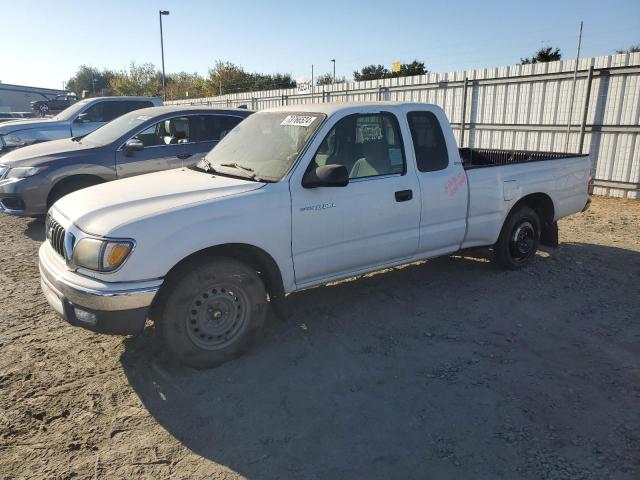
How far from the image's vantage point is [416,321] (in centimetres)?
452

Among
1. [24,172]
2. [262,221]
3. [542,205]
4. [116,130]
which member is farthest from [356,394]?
[116,130]

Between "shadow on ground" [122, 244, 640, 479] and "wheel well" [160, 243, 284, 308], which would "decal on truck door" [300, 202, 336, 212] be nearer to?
"wheel well" [160, 243, 284, 308]

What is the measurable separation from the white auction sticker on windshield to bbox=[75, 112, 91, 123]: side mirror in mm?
8334

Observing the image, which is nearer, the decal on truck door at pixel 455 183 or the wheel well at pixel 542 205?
the decal on truck door at pixel 455 183

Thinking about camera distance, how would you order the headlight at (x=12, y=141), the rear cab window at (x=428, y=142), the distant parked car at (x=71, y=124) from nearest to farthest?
the rear cab window at (x=428, y=142) → the headlight at (x=12, y=141) → the distant parked car at (x=71, y=124)

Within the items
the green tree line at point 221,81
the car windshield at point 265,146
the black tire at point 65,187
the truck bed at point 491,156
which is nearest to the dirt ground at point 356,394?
the car windshield at point 265,146

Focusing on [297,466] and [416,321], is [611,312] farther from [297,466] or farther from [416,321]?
[297,466]

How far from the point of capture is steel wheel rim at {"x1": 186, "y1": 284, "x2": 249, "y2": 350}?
3570 millimetres

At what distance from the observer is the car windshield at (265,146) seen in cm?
407

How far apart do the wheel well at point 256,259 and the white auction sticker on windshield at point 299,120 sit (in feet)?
4.09

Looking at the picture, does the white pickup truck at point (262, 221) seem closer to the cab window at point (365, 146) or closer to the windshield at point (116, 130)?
the cab window at point (365, 146)

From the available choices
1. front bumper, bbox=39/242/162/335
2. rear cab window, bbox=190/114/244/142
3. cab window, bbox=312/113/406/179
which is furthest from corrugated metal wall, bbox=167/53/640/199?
front bumper, bbox=39/242/162/335

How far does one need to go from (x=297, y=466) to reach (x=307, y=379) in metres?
0.90

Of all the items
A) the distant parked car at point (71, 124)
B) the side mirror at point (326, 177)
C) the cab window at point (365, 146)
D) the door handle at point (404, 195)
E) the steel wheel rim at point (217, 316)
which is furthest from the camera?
the distant parked car at point (71, 124)
